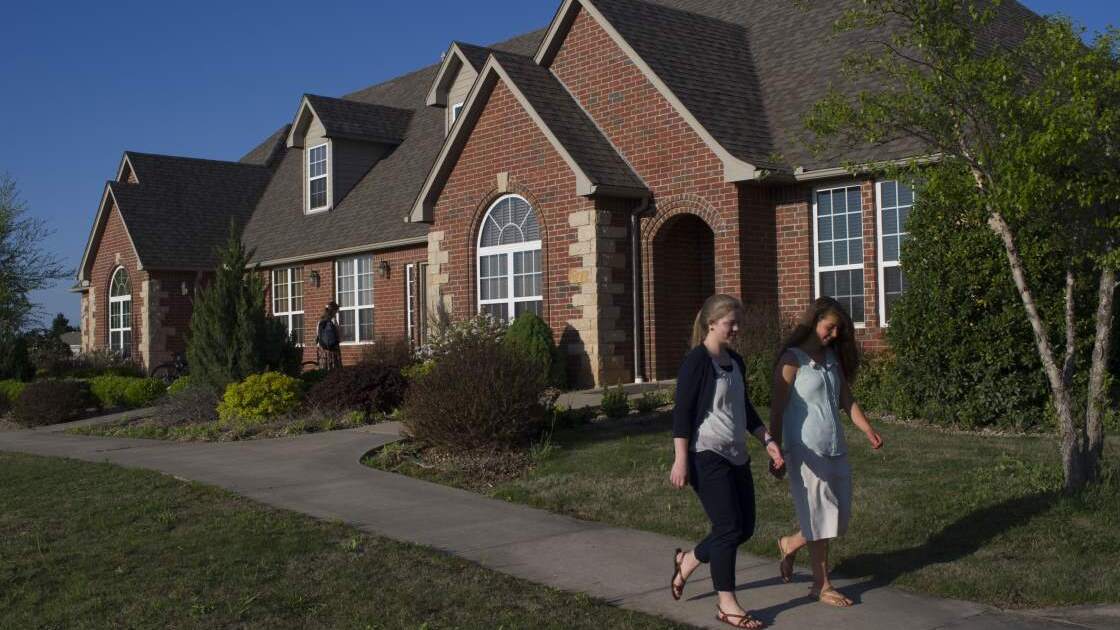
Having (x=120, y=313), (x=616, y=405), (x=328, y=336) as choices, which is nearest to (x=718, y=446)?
(x=616, y=405)

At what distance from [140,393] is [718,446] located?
17200 millimetres

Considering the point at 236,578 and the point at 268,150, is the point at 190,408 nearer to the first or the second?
the point at 236,578

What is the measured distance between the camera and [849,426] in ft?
37.2

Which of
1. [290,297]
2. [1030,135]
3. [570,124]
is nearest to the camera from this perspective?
[1030,135]

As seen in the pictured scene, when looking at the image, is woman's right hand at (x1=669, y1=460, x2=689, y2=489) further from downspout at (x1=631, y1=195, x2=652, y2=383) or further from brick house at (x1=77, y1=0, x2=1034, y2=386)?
downspout at (x1=631, y1=195, x2=652, y2=383)

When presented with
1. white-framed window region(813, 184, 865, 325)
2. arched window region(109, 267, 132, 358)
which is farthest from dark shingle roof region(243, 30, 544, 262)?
white-framed window region(813, 184, 865, 325)

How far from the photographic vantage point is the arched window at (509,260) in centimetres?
1795

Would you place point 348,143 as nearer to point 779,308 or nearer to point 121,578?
point 779,308

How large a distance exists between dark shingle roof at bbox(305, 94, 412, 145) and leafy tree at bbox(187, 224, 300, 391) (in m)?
8.91

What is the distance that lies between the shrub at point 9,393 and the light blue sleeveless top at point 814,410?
1816cm

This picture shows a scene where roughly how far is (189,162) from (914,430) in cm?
2623

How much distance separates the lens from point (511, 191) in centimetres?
1812

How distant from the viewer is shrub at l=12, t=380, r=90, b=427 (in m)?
19.2

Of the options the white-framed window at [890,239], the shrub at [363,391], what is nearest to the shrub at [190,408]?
the shrub at [363,391]
